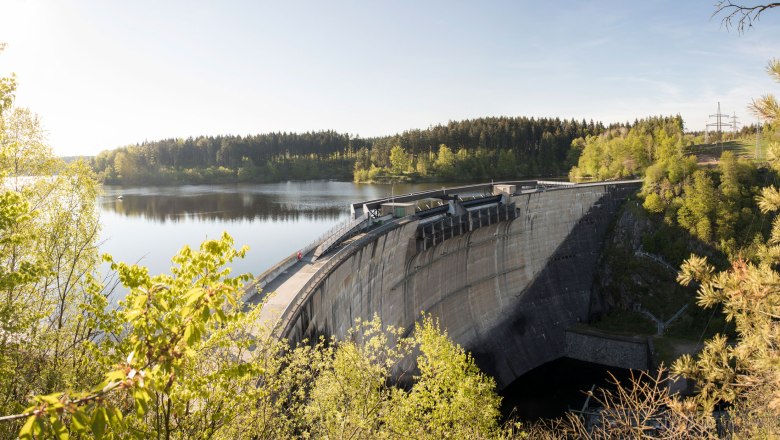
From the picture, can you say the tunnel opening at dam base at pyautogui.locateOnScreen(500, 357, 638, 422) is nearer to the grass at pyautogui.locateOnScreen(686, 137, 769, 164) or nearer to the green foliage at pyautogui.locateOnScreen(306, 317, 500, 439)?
the green foliage at pyautogui.locateOnScreen(306, 317, 500, 439)

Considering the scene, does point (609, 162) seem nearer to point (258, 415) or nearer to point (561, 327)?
point (561, 327)

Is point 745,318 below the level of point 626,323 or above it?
above

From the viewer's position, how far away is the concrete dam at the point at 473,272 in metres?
21.3

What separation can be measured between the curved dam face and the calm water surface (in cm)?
1228

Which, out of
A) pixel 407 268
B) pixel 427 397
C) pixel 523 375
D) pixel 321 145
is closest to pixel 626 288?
pixel 523 375

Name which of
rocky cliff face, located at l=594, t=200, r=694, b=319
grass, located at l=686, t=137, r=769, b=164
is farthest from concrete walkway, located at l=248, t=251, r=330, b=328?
grass, located at l=686, t=137, r=769, b=164

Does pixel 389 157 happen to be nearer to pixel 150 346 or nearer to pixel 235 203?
pixel 235 203

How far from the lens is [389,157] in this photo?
10069cm

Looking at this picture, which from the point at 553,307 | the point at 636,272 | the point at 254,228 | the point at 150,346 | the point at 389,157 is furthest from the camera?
the point at 389,157

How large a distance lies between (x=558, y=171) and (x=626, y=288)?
55.1 m

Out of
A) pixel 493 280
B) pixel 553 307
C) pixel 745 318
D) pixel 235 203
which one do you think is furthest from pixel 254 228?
pixel 745 318

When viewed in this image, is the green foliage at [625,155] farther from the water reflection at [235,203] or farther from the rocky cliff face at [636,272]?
the water reflection at [235,203]

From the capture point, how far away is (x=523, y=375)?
35688 mm

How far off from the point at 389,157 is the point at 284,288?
271 feet
